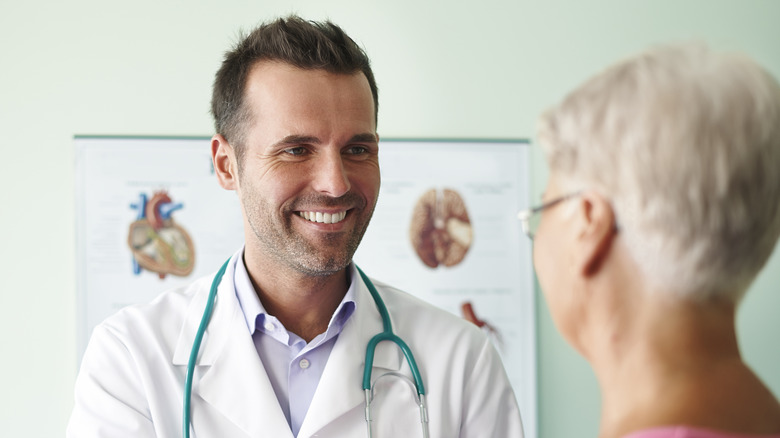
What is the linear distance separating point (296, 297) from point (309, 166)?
10.2 inches

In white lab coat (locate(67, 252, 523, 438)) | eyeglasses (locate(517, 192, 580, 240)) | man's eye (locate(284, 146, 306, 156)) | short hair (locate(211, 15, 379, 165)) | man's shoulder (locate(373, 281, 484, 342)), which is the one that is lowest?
white lab coat (locate(67, 252, 523, 438))

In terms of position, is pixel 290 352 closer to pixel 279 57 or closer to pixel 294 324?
pixel 294 324

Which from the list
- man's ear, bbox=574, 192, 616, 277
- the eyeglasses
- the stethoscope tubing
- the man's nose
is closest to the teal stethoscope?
the stethoscope tubing

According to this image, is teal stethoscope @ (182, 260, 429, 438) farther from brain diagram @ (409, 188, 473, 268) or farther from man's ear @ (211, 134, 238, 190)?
brain diagram @ (409, 188, 473, 268)

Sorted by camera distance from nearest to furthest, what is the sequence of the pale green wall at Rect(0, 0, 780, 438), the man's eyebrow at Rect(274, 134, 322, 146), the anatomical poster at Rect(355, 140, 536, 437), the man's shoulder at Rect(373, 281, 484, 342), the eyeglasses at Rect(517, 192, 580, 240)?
the eyeglasses at Rect(517, 192, 580, 240) → the man's eyebrow at Rect(274, 134, 322, 146) → the man's shoulder at Rect(373, 281, 484, 342) → the pale green wall at Rect(0, 0, 780, 438) → the anatomical poster at Rect(355, 140, 536, 437)

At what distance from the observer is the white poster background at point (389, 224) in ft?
6.99

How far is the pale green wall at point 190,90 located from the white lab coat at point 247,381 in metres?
Result: 0.97

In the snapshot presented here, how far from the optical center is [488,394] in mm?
1335

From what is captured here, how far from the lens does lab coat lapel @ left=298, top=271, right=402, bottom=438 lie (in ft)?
3.96

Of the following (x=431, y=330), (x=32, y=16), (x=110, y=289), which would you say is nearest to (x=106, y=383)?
(x=431, y=330)

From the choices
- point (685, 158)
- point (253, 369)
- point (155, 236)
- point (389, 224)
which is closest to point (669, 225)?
point (685, 158)

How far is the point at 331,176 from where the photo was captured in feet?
4.12

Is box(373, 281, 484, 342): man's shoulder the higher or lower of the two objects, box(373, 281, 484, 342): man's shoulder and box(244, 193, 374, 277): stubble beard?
the lower

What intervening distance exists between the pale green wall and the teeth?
1005mm
